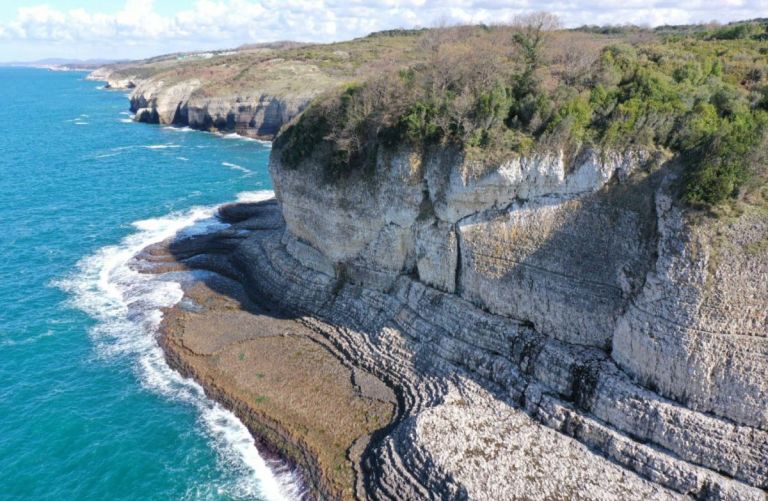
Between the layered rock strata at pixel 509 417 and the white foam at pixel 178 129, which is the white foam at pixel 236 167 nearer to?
the white foam at pixel 178 129

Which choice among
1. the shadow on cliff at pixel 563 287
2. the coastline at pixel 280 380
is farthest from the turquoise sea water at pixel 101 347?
the shadow on cliff at pixel 563 287

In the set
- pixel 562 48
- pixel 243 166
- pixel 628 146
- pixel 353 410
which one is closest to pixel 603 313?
pixel 628 146

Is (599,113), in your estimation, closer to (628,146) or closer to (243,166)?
(628,146)

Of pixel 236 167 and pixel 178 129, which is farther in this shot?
pixel 178 129

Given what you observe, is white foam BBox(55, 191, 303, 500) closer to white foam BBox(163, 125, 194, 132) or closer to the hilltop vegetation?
the hilltop vegetation

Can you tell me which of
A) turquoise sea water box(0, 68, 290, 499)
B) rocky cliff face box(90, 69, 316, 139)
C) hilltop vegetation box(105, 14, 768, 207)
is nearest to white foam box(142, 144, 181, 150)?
turquoise sea water box(0, 68, 290, 499)

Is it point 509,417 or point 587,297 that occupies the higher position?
point 587,297

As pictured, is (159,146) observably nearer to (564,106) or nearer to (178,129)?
(178,129)

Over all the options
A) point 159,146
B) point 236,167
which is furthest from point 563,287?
point 159,146
